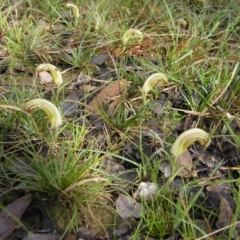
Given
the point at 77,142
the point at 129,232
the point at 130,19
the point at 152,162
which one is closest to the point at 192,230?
the point at 129,232

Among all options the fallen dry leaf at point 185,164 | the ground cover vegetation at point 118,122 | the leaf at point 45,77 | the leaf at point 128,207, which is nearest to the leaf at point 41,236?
the ground cover vegetation at point 118,122

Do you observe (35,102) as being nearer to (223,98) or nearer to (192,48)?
(223,98)

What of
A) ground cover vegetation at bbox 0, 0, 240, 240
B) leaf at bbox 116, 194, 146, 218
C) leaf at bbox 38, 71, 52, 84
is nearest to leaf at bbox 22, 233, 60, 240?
ground cover vegetation at bbox 0, 0, 240, 240

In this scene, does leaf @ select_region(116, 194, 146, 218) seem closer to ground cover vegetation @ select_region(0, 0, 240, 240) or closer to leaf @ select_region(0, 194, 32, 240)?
ground cover vegetation @ select_region(0, 0, 240, 240)

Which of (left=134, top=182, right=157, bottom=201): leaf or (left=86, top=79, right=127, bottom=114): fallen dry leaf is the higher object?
(left=86, top=79, right=127, bottom=114): fallen dry leaf

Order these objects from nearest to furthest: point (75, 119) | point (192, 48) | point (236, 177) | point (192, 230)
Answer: point (192, 230)
point (236, 177)
point (75, 119)
point (192, 48)

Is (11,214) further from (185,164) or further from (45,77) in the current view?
(45,77)

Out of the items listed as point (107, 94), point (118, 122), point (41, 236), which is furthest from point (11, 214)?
point (107, 94)
